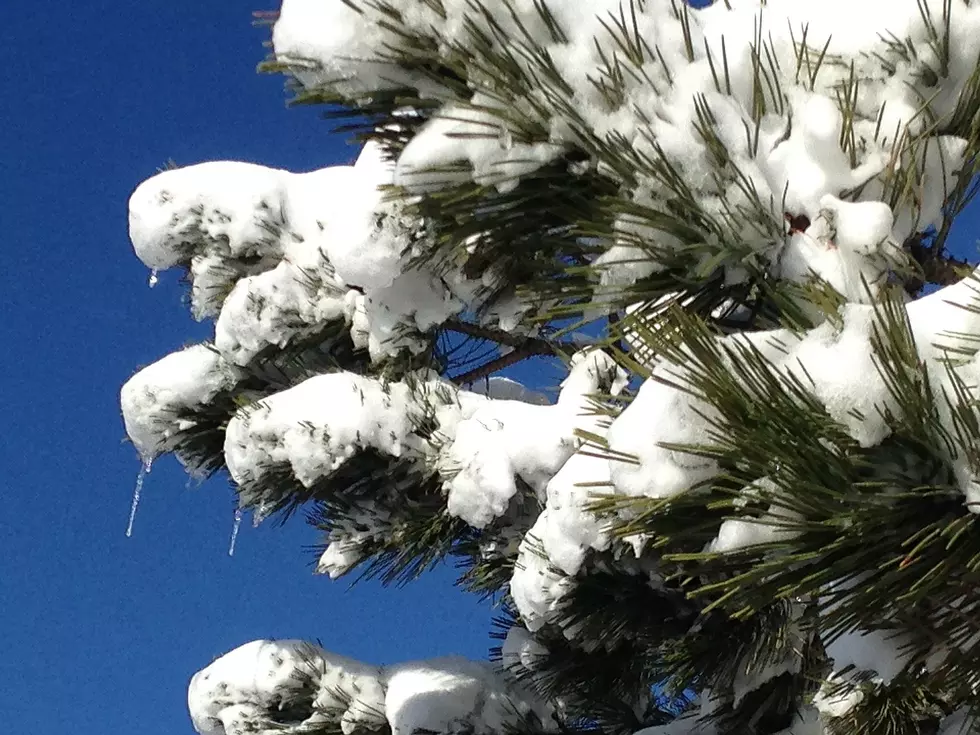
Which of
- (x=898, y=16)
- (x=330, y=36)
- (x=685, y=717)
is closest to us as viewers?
(x=898, y=16)

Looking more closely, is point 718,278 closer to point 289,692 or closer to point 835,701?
point 835,701

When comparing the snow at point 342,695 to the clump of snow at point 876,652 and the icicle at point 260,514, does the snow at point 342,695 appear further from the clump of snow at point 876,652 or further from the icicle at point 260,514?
the clump of snow at point 876,652

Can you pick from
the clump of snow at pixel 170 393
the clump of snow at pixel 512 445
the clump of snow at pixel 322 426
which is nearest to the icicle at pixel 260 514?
the clump of snow at pixel 322 426

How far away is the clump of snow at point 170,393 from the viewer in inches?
116

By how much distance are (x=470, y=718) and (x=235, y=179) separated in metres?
1.76

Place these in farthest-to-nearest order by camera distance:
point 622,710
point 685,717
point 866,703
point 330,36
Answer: point 622,710 → point 685,717 → point 866,703 → point 330,36

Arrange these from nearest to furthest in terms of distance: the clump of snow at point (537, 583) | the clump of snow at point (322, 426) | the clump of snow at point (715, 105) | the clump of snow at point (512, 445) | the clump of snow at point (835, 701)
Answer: the clump of snow at point (715, 105), the clump of snow at point (835, 701), the clump of snow at point (537, 583), the clump of snow at point (512, 445), the clump of snow at point (322, 426)

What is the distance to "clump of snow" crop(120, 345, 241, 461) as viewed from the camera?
2.94m

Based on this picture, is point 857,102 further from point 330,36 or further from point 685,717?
point 685,717

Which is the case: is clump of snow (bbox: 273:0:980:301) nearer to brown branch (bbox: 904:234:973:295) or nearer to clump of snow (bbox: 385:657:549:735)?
brown branch (bbox: 904:234:973:295)

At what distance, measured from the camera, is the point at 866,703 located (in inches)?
64.1

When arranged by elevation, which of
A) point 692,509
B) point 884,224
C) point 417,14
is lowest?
point 692,509

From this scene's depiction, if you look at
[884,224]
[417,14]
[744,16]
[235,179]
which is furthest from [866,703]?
[235,179]

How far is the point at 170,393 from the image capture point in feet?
9.76
